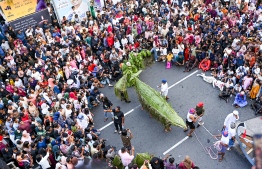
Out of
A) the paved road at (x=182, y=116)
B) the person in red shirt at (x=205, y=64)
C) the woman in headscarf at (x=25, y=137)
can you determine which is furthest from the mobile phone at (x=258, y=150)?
the person in red shirt at (x=205, y=64)

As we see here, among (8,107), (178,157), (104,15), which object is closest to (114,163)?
(178,157)

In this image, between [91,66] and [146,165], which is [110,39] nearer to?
[91,66]

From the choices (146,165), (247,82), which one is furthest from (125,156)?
(247,82)

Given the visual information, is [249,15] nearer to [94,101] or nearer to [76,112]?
[94,101]

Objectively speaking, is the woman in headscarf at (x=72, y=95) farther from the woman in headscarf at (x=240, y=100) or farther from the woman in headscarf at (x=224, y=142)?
the woman in headscarf at (x=240, y=100)

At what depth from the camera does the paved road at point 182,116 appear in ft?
36.1

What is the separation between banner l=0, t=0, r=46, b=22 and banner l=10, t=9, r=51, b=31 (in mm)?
375

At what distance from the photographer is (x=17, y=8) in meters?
15.8

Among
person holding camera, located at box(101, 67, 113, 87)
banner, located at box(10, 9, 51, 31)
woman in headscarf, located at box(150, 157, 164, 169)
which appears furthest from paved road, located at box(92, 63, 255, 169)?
banner, located at box(10, 9, 51, 31)

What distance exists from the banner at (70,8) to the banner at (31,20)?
0.63 meters

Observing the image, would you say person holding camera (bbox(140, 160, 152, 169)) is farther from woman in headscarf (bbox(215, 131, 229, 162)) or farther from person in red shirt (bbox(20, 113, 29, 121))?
person in red shirt (bbox(20, 113, 29, 121))

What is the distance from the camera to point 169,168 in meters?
9.38

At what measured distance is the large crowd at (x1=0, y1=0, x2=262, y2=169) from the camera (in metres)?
10.3

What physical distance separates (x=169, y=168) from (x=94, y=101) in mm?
5003
